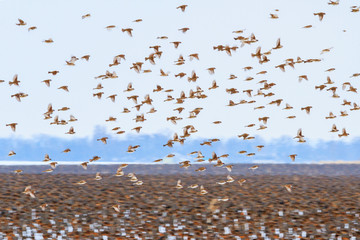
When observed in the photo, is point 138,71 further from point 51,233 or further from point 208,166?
point 208,166

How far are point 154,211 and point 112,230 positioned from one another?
2643 millimetres

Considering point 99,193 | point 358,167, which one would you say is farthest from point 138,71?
point 358,167

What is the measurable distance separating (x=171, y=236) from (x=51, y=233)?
455cm

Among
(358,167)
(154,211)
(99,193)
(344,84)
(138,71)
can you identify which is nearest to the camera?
(154,211)

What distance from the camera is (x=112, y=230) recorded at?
27.1m

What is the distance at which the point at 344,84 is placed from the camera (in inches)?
1491

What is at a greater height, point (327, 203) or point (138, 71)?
point (138, 71)

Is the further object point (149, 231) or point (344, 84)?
point (344, 84)

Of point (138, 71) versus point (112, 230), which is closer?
point (112, 230)


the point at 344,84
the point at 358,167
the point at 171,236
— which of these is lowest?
the point at 171,236

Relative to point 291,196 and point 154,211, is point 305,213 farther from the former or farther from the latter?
point 154,211

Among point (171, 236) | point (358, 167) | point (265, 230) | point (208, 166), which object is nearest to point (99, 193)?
point (171, 236)

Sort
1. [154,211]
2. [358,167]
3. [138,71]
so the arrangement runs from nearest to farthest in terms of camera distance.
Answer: [154,211]
[138,71]
[358,167]

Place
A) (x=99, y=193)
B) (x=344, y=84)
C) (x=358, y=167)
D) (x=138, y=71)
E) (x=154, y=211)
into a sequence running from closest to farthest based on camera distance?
1. (x=154, y=211)
2. (x=99, y=193)
3. (x=138, y=71)
4. (x=344, y=84)
5. (x=358, y=167)
